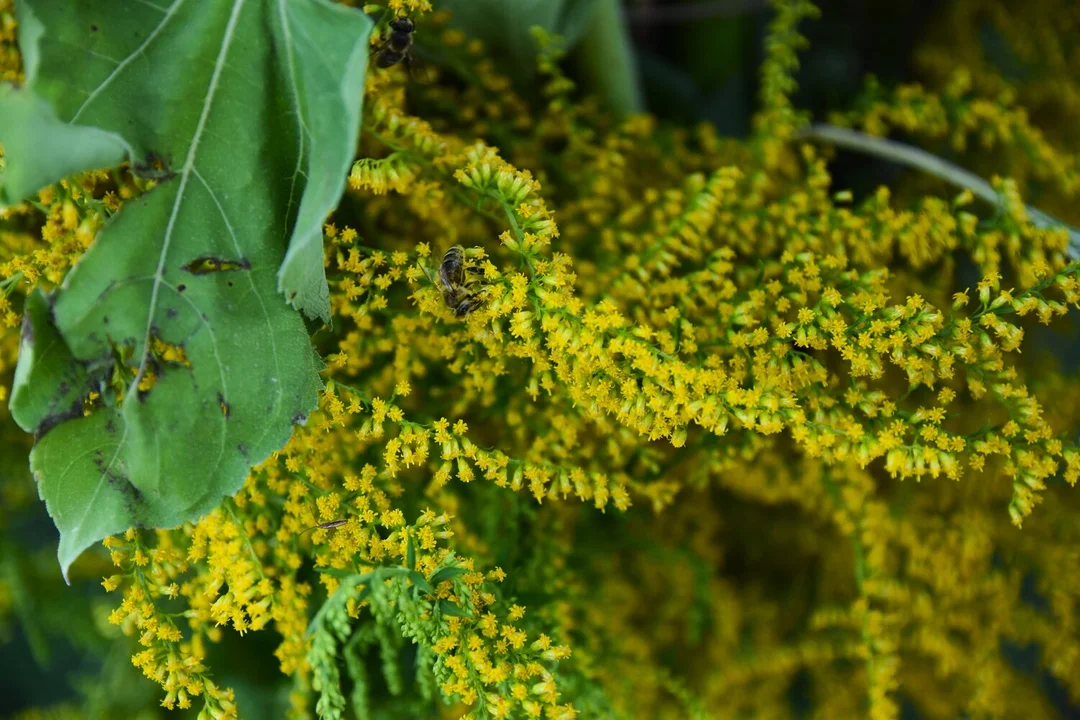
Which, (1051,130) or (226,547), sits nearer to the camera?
(226,547)

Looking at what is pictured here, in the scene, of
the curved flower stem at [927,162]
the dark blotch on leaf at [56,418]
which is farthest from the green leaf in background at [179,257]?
the curved flower stem at [927,162]

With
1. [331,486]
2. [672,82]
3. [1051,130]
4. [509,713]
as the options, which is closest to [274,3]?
[331,486]

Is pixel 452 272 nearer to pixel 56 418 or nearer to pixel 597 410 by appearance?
pixel 597 410

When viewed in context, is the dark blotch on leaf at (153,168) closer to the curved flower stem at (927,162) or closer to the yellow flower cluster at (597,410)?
the yellow flower cluster at (597,410)

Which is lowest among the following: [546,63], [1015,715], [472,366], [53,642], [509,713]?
[53,642]

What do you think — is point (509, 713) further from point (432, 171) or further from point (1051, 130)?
point (1051, 130)

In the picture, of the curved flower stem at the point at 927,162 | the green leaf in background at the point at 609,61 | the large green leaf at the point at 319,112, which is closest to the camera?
the large green leaf at the point at 319,112
